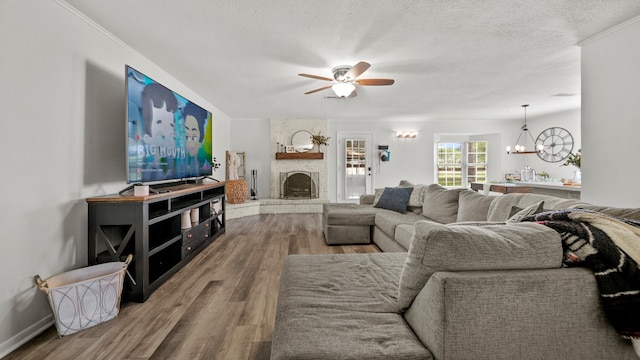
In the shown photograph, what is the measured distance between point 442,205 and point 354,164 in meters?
4.36

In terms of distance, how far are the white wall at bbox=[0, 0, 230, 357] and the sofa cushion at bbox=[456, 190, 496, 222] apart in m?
3.47

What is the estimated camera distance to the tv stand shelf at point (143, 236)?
7.13ft

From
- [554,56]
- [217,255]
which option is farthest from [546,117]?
[217,255]

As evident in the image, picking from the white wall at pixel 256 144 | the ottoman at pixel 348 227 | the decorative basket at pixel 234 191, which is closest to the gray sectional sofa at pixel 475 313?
the ottoman at pixel 348 227

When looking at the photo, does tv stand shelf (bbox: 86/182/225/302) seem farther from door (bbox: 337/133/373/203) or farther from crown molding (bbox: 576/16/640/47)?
door (bbox: 337/133/373/203)

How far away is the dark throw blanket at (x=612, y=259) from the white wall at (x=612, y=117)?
2213mm

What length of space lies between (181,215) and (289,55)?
2.15 meters

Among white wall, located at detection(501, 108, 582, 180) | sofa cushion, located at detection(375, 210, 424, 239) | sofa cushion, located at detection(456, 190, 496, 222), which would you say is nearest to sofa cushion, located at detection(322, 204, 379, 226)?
sofa cushion, located at detection(375, 210, 424, 239)

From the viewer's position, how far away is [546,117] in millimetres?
6863

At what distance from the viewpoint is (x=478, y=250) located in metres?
0.95

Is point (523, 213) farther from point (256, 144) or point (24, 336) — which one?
point (256, 144)

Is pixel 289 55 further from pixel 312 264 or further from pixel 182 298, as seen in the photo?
pixel 182 298

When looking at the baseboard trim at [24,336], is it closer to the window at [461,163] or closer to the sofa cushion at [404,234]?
the sofa cushion at [404,234]

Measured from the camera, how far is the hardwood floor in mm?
1600
